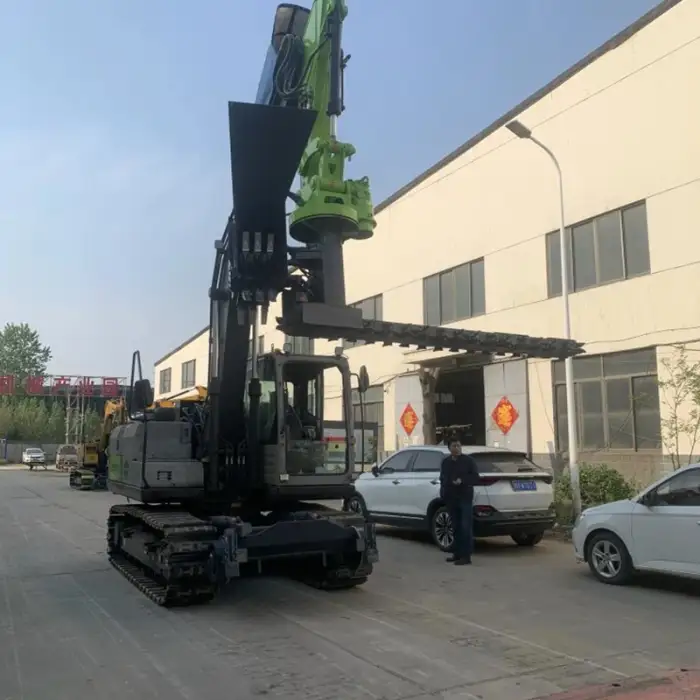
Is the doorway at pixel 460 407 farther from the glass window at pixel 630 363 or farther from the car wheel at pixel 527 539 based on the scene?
the car wheel at pixel 527 539

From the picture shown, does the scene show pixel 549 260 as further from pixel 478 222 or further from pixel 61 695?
pixel 61 695

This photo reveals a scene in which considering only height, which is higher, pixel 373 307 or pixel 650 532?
pixel 373 307

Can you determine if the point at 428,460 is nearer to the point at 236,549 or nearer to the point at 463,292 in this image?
the point at 236,549

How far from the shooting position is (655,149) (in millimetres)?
16734

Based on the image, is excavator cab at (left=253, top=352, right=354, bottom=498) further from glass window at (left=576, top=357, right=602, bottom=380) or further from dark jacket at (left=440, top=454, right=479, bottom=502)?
glass window at (left=576, top=357, right=602, bottom=380)

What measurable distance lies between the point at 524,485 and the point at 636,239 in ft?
26.9

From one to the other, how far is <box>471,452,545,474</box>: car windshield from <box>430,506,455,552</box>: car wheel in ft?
3.33

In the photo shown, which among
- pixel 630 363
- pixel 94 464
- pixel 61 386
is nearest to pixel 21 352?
pixel 61 386

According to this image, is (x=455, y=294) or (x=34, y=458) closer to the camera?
(x=455, y=294)

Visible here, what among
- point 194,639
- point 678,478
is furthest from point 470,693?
point 678,478

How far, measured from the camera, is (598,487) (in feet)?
51.0

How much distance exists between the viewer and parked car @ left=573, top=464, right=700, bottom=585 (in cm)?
826

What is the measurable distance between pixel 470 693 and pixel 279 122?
519 cm

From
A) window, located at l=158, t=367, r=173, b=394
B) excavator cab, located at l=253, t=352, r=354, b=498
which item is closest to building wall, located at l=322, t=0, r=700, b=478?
excavator cab, located at l=253, t=352, r=354, b=498
